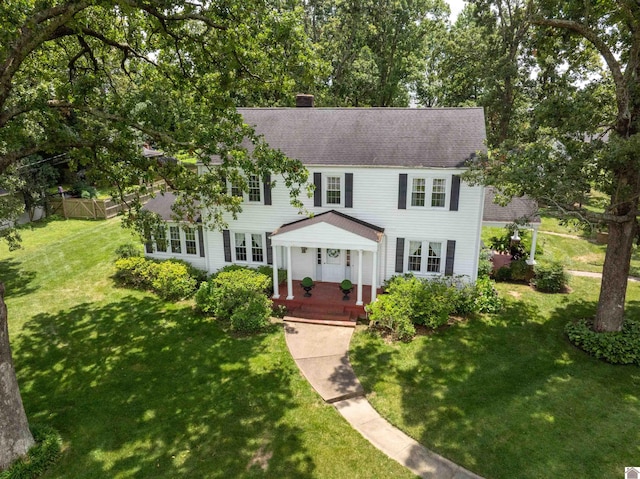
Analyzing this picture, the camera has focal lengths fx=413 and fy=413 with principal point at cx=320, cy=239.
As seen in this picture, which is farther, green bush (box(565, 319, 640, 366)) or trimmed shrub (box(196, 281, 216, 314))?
trimmed shrub (box(196, 281, 216, 314))

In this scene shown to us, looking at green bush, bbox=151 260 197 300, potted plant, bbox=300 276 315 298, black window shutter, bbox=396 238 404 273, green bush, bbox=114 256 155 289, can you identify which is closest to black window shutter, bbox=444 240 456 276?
black window shutter, bbox=396 238 404 273

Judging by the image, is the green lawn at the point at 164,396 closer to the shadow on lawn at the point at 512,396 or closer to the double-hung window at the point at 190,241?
the shadow on lawn at the point at 512,396

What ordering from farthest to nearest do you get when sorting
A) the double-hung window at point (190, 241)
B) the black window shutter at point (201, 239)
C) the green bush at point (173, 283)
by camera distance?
the double-hung window at point (190, 241)
the black window shutter at point (201, 239)
the green bush at point (173, 283)

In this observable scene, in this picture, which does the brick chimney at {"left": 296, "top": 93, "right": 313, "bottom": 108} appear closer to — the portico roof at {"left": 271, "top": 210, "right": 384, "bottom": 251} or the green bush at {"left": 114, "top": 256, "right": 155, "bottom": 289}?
the portico roof at {"left": 271, "top": 210, "right": 384, "bottom": 251}

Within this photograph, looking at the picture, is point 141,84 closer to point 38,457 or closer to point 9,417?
point 9,417

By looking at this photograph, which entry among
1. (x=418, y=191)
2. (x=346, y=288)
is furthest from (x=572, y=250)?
(x=346, y=288)

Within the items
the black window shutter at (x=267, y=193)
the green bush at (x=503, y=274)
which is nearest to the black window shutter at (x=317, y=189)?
the black window shutter at (x=267, y=193)
